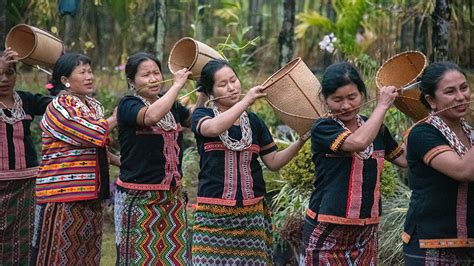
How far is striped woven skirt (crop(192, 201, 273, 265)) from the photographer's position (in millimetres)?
4930

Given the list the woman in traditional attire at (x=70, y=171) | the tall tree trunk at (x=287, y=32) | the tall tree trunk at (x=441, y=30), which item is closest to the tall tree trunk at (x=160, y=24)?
the tall tree trunk at (x=287, y=32)

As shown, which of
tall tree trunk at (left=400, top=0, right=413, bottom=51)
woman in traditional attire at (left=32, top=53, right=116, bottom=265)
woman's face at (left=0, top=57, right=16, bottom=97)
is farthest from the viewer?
tall tree trunk at (left=400, top=0, right=413, bottom=51)

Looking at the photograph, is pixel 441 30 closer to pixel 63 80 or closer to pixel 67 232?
pixel 63 80

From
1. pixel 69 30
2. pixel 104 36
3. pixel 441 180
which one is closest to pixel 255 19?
pixel 104 36

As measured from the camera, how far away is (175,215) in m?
5.38

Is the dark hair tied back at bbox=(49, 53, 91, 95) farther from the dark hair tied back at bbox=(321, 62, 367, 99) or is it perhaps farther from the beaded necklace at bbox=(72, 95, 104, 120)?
the dark hair tied back at bbox=(321, 62, 367, 99)

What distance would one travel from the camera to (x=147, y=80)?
5.23 metres

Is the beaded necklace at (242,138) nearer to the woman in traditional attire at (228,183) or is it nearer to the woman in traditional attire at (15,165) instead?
the woman in traditional attire at (228,183)

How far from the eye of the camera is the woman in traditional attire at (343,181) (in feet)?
13.8

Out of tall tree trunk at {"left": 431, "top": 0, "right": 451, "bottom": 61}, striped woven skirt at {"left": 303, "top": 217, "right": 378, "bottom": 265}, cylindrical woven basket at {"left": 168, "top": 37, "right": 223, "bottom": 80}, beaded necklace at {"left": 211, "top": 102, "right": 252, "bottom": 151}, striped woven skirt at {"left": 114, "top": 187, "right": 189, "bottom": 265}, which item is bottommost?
striped woven skirt at {"left": 303, "top": 217, "right": 378, "bottom": 265}

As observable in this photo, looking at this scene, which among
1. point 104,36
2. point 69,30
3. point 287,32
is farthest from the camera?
point 104,36

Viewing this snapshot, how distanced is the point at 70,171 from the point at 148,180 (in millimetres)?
525

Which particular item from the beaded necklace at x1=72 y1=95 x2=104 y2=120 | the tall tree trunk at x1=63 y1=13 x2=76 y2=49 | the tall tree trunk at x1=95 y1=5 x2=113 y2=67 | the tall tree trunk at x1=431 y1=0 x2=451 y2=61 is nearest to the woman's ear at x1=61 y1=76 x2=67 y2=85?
the beaded necklace at x1=72 y1=95 x2=104 y2=120

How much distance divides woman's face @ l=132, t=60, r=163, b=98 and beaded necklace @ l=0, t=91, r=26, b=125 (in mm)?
928
